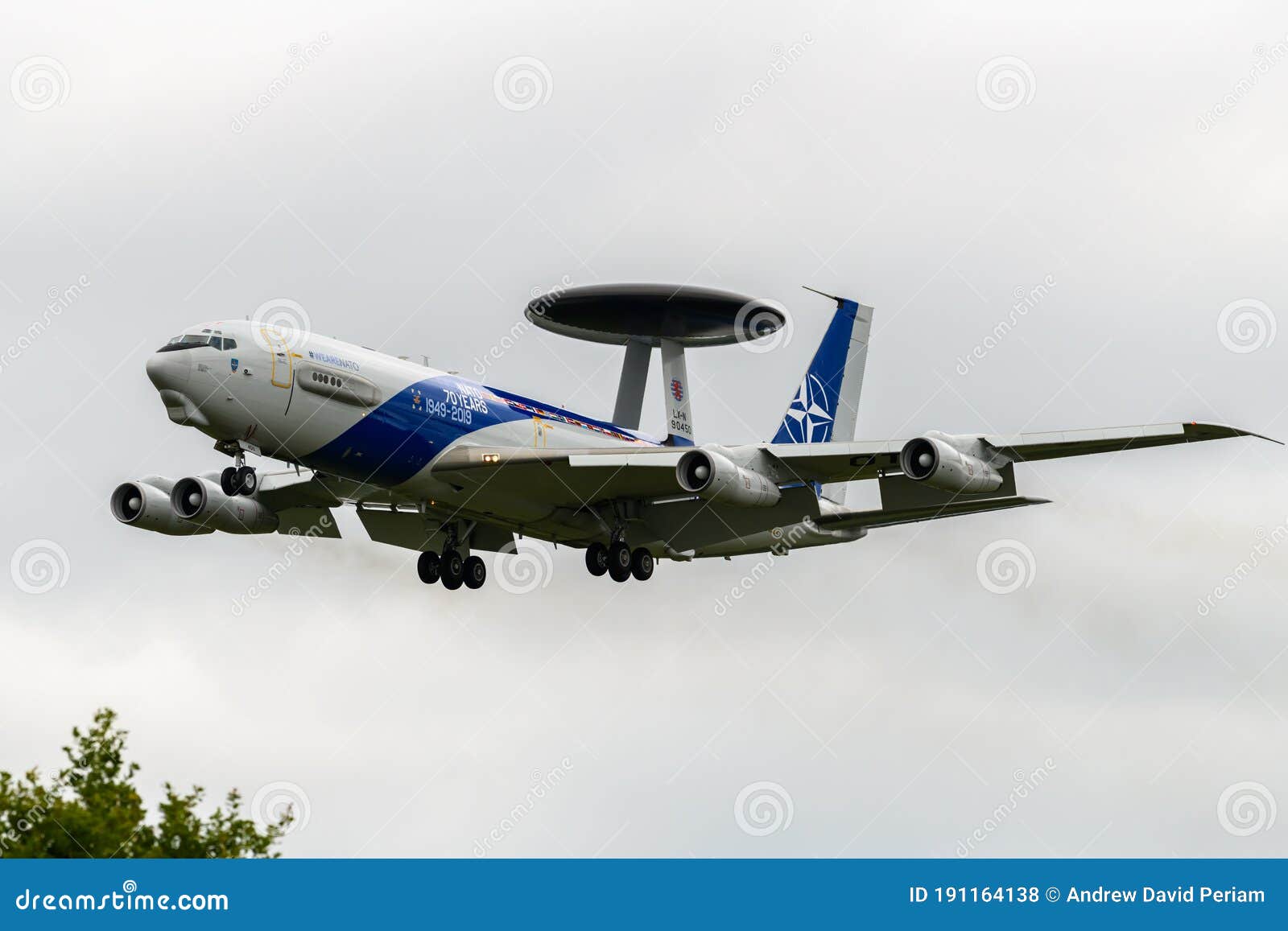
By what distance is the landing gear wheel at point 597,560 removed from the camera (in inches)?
2010

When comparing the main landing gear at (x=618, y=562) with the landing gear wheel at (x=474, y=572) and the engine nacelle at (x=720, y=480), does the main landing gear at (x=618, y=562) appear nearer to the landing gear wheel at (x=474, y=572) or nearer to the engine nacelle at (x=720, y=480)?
the landing gear wheel at (x=474, y=572)

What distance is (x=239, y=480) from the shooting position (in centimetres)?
4262

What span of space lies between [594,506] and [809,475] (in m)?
7.37

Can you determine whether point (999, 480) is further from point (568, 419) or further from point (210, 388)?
point (210, 388)

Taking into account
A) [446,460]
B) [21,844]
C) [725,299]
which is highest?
[725,299]

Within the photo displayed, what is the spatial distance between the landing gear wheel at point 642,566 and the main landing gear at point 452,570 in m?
5.15

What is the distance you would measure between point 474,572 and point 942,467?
16.9m

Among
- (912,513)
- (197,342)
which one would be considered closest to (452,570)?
(197,342)

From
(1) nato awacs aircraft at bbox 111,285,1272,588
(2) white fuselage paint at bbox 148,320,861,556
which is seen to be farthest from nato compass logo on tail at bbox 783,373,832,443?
(2) white fuselage paint at bbox 148,320,861,556

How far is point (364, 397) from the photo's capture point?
44969mm

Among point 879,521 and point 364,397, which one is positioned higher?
point 364,397

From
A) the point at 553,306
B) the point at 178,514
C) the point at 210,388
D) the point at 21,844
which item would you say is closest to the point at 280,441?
the point at 210,388

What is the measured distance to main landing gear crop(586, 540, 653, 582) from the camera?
50969 mm

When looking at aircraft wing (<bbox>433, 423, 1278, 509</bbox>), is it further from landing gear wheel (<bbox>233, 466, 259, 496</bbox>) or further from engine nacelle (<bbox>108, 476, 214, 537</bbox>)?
engine nacelle (<bbox>108, 476, 214, 537</bbox>)
